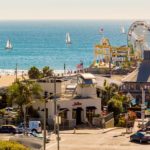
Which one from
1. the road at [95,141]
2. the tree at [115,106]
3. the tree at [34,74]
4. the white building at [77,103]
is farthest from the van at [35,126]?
the tree at [34,74]

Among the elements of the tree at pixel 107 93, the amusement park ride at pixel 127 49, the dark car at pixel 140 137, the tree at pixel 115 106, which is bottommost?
the dark car at pixel 140 137

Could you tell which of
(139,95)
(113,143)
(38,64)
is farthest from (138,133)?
(38,64)

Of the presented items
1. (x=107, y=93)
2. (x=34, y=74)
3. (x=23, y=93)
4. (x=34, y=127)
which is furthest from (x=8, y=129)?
(x=34, y=74)

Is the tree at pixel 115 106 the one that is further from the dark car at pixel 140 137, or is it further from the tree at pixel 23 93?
the dark car at pixel 140 137

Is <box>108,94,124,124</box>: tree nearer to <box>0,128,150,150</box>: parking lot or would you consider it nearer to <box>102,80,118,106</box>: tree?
<box>102,80,118,106</box>: tree

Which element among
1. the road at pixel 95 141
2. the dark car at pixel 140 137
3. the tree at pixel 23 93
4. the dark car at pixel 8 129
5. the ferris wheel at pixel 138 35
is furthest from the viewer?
the ferris wheel at pixel 138 35

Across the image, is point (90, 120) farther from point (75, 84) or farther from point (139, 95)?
point (139, 95)

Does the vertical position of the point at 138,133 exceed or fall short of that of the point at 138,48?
it falls short

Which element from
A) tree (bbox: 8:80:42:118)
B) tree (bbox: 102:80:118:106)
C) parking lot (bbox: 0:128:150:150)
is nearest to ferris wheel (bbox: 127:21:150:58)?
tree (bbox: 102:80:118:106)
